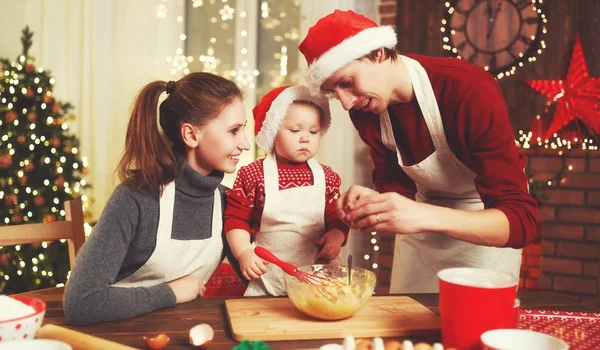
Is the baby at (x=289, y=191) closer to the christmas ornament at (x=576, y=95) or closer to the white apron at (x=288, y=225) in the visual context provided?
the white apron at (x=288, y=225)

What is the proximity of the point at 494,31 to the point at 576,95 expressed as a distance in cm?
60

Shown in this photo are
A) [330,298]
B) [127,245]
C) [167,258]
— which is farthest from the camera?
[167,258]

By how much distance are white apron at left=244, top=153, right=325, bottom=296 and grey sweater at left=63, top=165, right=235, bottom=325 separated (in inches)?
7.4

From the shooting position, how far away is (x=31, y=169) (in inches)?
133

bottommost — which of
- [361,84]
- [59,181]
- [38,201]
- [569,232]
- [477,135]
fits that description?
[569,232]

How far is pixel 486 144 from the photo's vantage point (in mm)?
1407

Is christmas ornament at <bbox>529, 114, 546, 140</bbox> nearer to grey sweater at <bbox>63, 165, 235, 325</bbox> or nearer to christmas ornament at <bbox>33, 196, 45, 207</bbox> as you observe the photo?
grey sweater at <bbox>63, 165, 235, 325</bbox>

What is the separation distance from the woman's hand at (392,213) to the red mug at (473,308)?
9.9 inches

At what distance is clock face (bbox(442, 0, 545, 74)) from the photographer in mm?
3348

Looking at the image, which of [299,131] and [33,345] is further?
[299,131]

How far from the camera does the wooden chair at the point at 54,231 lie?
5.15 ft

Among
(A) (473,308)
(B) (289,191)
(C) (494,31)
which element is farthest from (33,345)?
(C) (494,31)

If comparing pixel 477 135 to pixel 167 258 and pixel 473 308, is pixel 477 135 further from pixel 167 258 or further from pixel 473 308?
pixel 167 258

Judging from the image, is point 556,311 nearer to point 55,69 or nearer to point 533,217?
point 533,217
